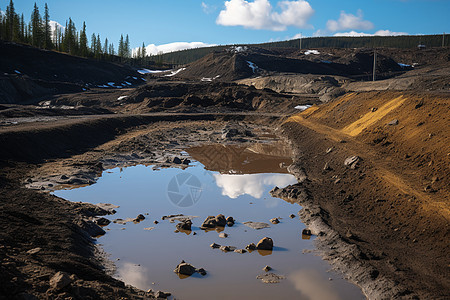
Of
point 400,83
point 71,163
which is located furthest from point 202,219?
point 400,83

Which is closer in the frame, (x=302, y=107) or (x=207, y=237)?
(x=207, y=237)

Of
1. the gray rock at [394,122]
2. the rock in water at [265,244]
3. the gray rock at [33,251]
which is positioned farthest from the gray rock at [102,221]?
the gray rock at [394,122]

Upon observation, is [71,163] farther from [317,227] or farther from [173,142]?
[317,227]

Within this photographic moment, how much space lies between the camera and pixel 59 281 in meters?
7.41

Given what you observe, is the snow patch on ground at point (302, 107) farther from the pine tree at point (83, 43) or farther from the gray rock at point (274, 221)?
the pine tree at point (83, 43)

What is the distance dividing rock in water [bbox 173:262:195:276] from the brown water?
0.68 feet

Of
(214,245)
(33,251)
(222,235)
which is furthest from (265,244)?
(33,251)

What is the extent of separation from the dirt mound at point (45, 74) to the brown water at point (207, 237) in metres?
42.6

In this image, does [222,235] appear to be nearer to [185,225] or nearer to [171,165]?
[185,225]

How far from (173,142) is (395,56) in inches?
5003

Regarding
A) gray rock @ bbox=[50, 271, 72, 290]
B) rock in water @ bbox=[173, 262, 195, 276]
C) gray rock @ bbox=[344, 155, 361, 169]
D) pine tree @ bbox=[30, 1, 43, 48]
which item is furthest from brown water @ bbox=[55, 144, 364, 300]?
pine tree @ bbox=[30, 1, 43, 48]

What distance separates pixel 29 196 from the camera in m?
15.2

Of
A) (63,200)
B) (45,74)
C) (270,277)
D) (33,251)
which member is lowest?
(270,277)

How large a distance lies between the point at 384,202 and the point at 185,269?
8.12m
